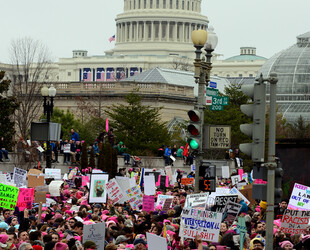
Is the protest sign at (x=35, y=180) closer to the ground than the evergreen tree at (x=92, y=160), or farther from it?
closer to the ground

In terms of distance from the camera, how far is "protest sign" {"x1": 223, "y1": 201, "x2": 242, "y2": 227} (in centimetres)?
2202

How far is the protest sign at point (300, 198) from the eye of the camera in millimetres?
22391

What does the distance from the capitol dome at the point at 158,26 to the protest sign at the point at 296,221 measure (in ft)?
543

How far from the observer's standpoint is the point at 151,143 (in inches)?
2450

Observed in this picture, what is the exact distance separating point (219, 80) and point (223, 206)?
347 ft

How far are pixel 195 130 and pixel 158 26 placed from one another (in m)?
168

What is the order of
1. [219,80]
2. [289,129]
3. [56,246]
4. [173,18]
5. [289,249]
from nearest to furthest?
[56,246]
[289,249]
[289,129]
[219,80]
[173,18]

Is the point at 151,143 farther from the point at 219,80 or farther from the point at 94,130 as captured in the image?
the point at 219,80

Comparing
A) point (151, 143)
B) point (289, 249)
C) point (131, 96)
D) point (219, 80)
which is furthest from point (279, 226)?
point (219, 80)

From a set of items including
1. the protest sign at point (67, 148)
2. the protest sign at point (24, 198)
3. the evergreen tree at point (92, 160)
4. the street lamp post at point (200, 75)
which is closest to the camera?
the street lamp post at point (200, 75)

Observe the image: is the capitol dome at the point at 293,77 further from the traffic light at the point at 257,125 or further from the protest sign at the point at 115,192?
the traffic light at the point at 257,125

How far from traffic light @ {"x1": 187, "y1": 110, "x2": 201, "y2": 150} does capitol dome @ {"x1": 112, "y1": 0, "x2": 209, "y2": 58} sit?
163012 millimetres

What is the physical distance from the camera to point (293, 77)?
11644 centimetres

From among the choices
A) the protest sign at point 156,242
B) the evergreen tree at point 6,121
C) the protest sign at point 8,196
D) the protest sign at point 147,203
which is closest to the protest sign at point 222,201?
the protest sign at point 147,203
